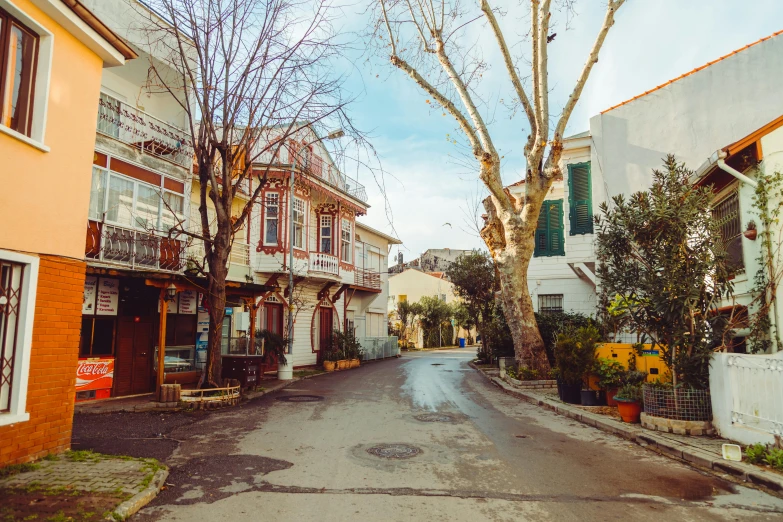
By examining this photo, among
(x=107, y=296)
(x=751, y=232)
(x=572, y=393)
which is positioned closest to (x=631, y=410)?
(x=572, y=393)

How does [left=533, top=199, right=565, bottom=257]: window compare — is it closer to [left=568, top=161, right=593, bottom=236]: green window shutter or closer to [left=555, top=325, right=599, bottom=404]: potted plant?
[left=568, top=161, right=593, bottom=236]: green window shutter

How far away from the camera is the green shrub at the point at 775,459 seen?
604 cm

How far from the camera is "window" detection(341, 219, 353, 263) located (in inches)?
1035

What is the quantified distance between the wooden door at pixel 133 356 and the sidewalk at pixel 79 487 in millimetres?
7297

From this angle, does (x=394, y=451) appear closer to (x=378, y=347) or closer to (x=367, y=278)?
(x=367, y=278)

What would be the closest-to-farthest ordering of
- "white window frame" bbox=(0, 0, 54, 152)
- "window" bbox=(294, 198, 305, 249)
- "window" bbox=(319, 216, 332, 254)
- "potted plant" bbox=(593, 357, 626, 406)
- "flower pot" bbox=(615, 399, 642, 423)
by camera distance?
1. "white window frame" bbox=(0, 0, 54, 152)
2. "flower pot" bbox=(615, 399, 642, 423)
3. "potted plant" bbox=(593, 357, 626, 406)
4. "window" bbox=(294, 198, 305, 249)
5. "window" bbox=(319, 216, 332, 254)

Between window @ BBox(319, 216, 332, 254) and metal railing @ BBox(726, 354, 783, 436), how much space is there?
63.1ft

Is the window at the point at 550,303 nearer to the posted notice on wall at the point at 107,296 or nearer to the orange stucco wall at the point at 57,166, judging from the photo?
the posted notice on wall at the point at 107,296

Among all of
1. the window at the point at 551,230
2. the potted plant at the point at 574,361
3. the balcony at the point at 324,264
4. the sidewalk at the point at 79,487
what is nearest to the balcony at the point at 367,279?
the balcony at the point at 324,264

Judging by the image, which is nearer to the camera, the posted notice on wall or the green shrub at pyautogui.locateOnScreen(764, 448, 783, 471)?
the green shrub at pyautogui.locateOnScreen(764, 448, 783, 471)

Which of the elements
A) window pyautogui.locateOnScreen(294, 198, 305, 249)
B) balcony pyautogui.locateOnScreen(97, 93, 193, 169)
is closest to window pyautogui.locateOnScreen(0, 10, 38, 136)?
balcony pyautogui.locateOnScreen(97, 93, 193, 169)

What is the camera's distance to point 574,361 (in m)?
11.4

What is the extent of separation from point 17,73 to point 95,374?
8474 millimetres

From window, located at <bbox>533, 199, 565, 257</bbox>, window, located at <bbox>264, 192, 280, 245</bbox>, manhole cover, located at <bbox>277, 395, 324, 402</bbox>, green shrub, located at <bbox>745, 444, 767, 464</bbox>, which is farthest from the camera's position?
window, located at <bbox>264, 192, 280, 245</bbox>
